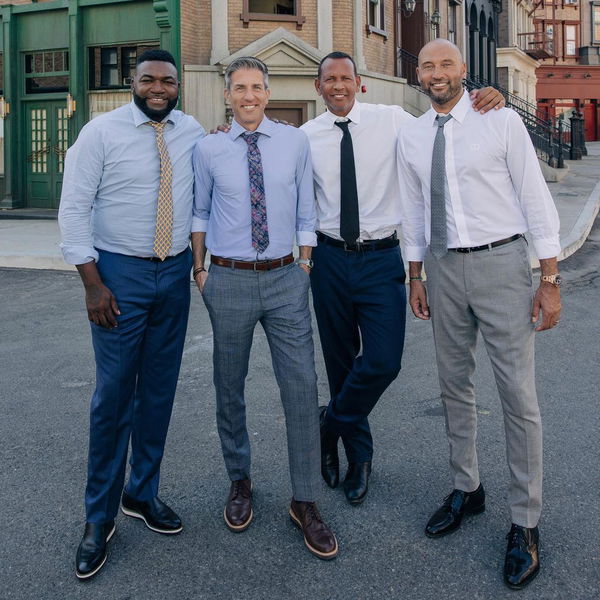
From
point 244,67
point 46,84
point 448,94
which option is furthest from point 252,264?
point 46,84

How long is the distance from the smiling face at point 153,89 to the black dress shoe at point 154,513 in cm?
179

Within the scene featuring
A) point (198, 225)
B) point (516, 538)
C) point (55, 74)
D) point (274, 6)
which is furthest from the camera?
point (55, 74)

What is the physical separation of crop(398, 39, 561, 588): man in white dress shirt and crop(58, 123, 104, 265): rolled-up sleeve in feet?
4.68

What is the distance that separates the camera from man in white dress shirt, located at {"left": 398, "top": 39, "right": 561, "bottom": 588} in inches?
128

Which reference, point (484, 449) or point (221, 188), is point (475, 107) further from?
point (484, 449)

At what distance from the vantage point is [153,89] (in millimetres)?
3385

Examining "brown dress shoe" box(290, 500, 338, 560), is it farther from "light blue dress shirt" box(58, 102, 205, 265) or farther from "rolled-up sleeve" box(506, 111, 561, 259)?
"rolled-up sleeve" box(506, 111, 561, 259)

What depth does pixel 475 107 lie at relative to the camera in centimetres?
330

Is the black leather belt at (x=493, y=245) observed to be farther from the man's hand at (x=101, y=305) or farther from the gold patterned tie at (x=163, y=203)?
the man's hand at (x=101, y=305)

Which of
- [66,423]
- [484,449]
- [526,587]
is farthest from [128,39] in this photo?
[526,587]

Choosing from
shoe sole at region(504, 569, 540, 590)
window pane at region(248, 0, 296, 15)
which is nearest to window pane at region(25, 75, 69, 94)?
window pane at region(248, 0, 296, 15)

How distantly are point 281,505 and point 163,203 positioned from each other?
5.16 ft

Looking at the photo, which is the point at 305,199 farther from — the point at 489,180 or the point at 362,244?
the point at 489,180

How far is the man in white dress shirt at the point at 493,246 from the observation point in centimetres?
324
